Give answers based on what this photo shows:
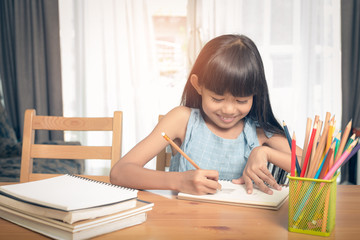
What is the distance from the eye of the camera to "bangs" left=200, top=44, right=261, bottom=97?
117 cm

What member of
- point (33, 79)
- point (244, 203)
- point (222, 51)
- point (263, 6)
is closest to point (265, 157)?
point (244, 203)

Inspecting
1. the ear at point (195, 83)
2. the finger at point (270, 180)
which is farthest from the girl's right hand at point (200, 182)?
the ear at point (195, 83)

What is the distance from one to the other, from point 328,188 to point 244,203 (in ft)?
0.71

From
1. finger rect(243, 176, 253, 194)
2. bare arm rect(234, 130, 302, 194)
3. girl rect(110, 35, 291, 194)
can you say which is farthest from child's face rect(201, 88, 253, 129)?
finger rect(243, 176, 253, 194)

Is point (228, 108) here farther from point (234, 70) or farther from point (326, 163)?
point (326, 163)

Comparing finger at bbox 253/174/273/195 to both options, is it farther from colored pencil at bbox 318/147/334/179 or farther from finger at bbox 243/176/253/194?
colored pencil at bbox 318/147/334/179

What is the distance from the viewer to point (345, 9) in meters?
3.44

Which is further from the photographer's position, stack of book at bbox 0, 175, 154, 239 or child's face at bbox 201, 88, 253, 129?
child's face at bbox 201, 88, 253, 129

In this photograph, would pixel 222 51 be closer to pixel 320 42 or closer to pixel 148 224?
pixel 148 224

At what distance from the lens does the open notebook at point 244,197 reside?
2.79 ft

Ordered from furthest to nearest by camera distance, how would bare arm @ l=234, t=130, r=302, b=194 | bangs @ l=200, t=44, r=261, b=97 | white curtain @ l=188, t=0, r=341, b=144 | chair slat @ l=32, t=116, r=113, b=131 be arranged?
1. white curtain @ l=188, t=0, r=341, b=144
2. chair slat @ l=32, t=116, r=113, b=131
3. bangs @ l=200, t=44, r=261, b=97
4. bare arm @ l=234, t=130, r=302, b=194

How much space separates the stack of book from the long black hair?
52cm

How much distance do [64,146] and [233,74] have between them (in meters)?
0.64

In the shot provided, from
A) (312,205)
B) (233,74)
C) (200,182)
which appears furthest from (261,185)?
(233,74)
